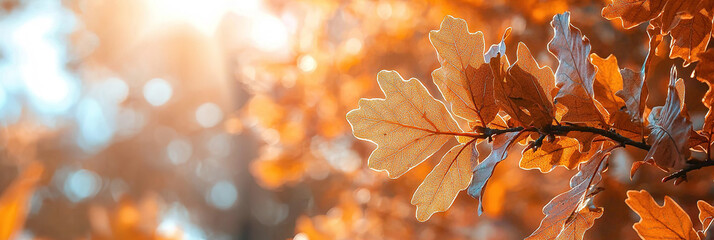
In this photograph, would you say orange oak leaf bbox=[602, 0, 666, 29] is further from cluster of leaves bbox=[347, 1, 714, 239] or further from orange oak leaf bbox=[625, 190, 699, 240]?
orange oak leaf bbox=[625, 190, 699, 240]

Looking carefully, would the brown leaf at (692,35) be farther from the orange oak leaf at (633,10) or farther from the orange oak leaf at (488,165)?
the orange oak leaf at (488,165)

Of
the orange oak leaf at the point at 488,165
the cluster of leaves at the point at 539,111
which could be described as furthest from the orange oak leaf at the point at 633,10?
the orange oak leaf at the point at 488,165

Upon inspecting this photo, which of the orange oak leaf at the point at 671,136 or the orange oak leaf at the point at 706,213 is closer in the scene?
the orange oak leaf at the point at 671,136

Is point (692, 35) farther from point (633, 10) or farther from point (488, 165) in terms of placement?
point (488, 165)

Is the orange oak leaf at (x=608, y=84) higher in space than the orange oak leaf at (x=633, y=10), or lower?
lower

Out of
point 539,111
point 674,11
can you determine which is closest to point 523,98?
point 539,111

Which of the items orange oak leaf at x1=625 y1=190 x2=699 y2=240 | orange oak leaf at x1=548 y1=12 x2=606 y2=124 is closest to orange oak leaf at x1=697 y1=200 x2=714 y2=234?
orange oak leaf at x1=625 y1=190 x2=699 y2=240

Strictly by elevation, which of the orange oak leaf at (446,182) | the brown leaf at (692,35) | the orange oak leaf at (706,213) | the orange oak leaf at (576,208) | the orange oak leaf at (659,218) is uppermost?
the brown leaf at (692,35)

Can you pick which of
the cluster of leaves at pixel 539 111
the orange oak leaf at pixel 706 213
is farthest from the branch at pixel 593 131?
the orange oak leaf at pixel 706 213
